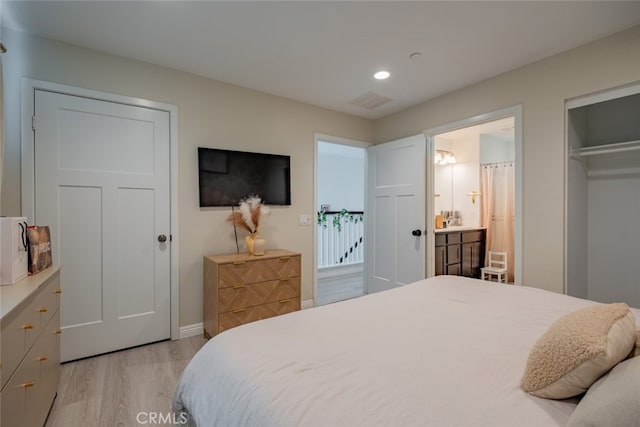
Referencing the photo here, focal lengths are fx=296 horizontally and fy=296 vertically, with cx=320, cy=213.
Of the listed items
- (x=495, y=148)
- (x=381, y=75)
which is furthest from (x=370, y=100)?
(x=495, y=148)

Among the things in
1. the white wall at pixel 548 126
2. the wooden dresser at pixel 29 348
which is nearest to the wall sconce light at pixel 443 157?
the white wall at pixel 548 126

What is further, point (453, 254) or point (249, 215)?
point (453, 254)

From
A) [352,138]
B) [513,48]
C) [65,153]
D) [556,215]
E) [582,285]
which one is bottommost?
[582,285]

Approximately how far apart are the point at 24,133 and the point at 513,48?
381 centimetres

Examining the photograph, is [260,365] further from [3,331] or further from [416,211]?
[416,211]

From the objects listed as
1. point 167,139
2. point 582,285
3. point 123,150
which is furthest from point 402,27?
point 582,285

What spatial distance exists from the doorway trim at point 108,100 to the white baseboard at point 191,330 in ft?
0.10

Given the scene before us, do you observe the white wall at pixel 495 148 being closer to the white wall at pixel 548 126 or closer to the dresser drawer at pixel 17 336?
the white wall at pixel 548 126

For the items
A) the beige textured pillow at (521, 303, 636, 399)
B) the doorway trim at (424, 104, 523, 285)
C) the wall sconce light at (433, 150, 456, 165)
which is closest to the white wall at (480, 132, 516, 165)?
the wall sconce light at (433, 150, 456, 165)

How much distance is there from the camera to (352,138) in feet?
13.2

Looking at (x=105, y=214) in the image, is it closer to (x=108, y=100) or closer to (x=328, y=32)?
(x=108, y=100)

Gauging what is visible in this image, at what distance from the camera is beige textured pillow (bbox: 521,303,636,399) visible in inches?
31.6

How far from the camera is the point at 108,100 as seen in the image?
248 cm

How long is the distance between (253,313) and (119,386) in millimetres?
1071
